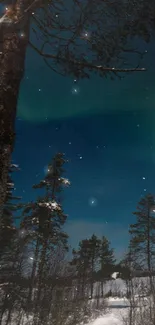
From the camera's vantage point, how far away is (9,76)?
262cm

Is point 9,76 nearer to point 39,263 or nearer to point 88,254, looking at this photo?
point 39,263

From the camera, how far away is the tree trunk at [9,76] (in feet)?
7.40

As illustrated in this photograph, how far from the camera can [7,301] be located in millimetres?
18578

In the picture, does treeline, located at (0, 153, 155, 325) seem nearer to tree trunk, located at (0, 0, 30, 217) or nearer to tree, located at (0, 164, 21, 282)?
tree, located at (0, 164, 21, 282)

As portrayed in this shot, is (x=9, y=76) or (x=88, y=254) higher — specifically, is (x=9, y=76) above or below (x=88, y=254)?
above

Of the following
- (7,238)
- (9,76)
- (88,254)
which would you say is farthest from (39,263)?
(88,254)

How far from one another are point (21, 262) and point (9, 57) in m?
19.7

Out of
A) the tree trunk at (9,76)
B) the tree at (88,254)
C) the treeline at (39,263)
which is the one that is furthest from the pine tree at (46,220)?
the tree at (88,254)

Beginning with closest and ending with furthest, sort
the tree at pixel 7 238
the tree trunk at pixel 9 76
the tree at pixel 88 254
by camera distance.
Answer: the tree trunk at pixel 9 76 → the tree at pixel 7 238 → the tree at pixel 88 254

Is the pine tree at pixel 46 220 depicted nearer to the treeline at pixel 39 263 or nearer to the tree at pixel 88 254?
the treeline at pixel 39 263

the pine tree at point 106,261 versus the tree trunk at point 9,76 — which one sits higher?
the tree trunk at point 9,76

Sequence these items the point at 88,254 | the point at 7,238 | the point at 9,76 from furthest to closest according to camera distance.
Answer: the point at 88,254 → the point at 7,238 → the point at 9,76

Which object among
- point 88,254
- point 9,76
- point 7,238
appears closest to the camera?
point 9,76

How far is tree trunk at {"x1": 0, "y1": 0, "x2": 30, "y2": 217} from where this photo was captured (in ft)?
Result: 7.40
